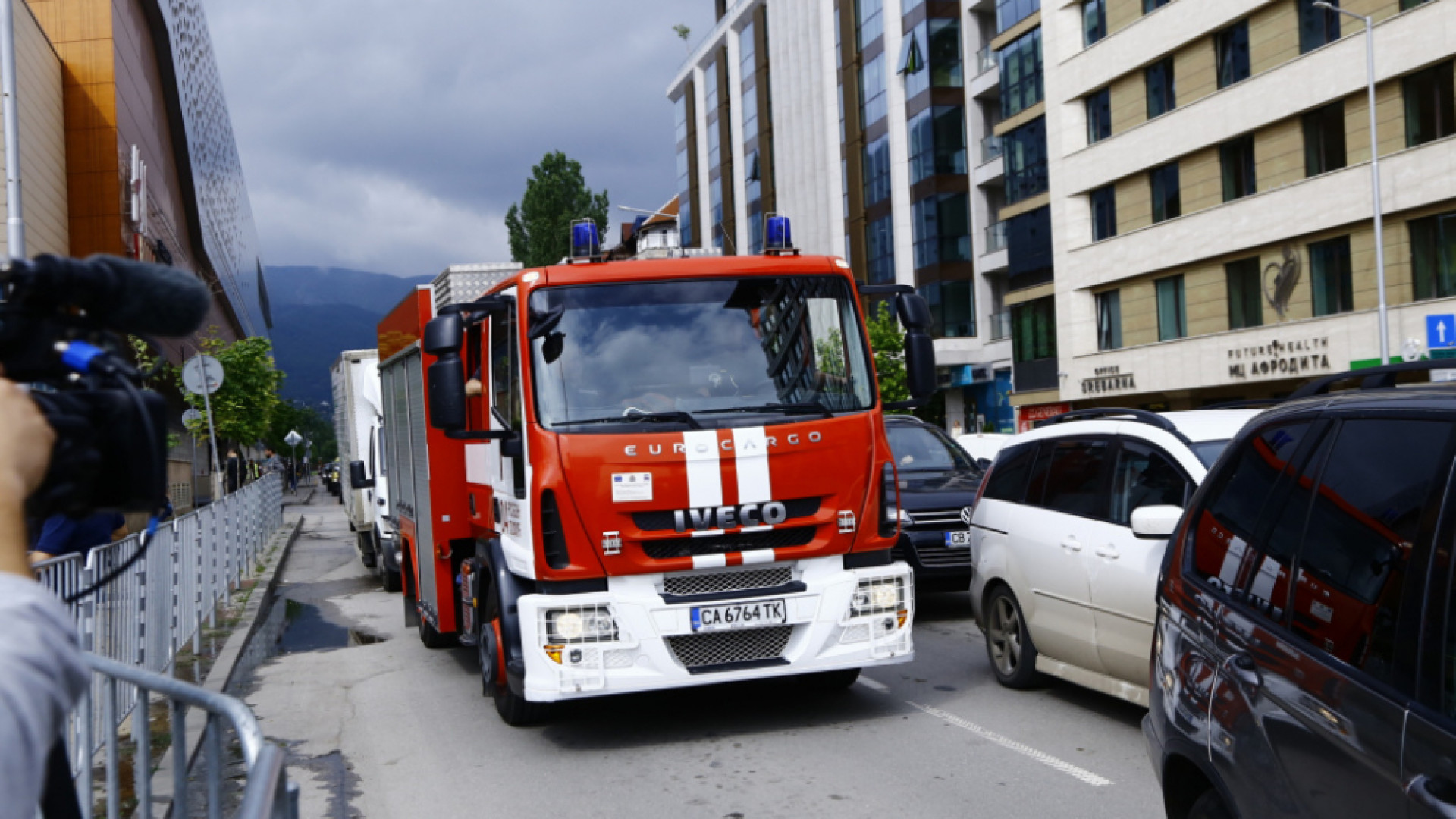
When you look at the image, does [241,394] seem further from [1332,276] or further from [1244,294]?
[1332,276]

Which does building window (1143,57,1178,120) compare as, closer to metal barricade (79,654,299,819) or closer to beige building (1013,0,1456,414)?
beige building (1013,0,1456,414)

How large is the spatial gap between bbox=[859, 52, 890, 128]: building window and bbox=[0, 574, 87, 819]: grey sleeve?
177 ft

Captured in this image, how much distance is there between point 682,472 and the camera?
7.45m

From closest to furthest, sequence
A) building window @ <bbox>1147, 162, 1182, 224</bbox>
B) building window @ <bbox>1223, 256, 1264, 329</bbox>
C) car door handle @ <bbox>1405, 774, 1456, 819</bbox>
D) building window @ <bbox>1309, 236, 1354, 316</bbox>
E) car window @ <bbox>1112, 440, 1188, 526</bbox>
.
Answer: car door handle @ <bbox>1405, 774, 1456, 819</bbox>
car window @ <bbox>1112, 440, 1188, 526</bbox>
building window @ <bbox>1309, 236, 1354, 316</bbox>
building window @ <bbox>1223, 256, 1264, 329</bbox>
building window @ <bbox>1147, 162, 1182, 224</bbox>

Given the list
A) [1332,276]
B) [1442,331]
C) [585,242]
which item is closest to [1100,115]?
[1332,276]

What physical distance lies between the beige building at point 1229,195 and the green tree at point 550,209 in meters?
30.3

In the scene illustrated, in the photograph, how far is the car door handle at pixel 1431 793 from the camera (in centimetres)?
257

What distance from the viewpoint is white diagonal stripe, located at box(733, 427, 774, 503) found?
7535mm

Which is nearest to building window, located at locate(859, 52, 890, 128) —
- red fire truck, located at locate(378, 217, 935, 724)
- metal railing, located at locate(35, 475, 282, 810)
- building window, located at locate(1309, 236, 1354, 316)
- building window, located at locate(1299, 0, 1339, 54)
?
building window, located at locate(1299, 0, 1339, 54)

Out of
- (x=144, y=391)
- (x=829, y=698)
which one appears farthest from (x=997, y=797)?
(x=144, y=391)

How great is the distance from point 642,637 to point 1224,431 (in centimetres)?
322

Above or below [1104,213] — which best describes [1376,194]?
below

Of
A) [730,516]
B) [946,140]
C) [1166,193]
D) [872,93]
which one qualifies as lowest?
[730,516]

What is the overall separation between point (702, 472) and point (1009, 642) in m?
2.46
